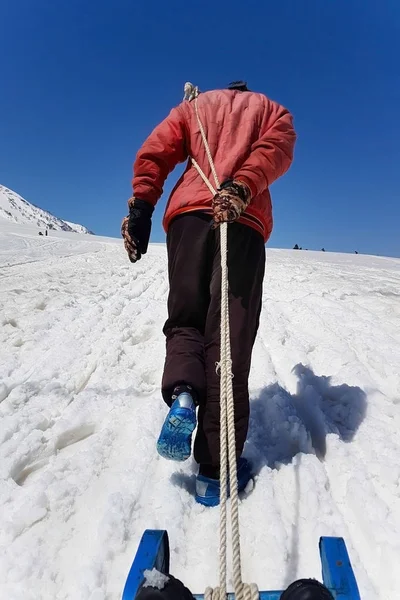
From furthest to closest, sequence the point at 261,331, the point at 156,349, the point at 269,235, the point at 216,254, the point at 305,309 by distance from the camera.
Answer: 1. the point at 305,309
2. the point at 261,331
3. the point at 156,349
4. the point at 269,235
5. the point at 216,254

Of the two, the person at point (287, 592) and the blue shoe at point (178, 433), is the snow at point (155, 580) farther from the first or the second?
the blue shoe at point (178, 433)

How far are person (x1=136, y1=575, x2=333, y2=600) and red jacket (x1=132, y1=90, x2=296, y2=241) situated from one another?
1.40m

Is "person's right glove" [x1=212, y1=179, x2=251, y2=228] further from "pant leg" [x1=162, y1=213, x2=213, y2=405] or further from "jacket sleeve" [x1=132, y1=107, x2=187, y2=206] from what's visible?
"jacket sleeve" [x1=132, y1=107, x2=187, y2=206]

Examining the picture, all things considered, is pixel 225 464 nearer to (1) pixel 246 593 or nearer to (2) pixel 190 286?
(1) pixel 246 593

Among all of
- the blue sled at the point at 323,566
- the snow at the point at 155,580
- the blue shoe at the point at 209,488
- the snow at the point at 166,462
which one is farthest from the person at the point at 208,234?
the snow at the point at 155,580

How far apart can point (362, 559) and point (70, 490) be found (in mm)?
1137

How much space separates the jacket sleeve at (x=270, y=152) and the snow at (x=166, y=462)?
50.3 inches

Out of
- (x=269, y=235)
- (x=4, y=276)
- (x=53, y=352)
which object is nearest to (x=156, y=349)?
(x=53, y=352)

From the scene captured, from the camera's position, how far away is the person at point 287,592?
938 millimetres

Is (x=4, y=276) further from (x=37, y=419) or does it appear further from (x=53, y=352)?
(x=37, y=419)

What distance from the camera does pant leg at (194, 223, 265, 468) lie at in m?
1.75

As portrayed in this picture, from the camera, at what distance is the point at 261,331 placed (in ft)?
12.7

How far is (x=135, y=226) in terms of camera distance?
2.03 metres

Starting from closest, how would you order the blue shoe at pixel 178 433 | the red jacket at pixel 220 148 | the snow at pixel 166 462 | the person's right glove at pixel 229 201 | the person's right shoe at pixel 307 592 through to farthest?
the person's right shoe at pixel 307 592
the snow at pixel 166 462
the blue shoe at pixel 178 433
the person's right glove at pixel 229 201
the red jacket at pixel 220 148
